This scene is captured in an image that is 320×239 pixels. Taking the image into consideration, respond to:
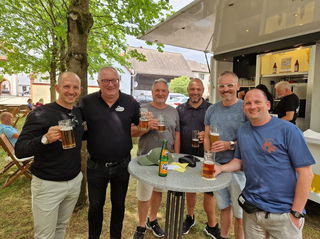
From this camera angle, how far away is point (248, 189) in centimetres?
174

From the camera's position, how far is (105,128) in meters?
2.21

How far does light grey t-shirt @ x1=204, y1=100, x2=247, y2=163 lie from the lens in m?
2.29

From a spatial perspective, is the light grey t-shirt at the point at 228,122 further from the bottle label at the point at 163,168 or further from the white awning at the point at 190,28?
the white awning at the point at 190,28

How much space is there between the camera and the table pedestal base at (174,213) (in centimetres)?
189

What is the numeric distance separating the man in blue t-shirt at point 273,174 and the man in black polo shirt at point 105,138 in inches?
48.1

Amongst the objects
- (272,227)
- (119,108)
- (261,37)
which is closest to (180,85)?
(261,37)

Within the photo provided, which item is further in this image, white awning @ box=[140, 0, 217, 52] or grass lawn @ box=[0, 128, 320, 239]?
white awning @ box=[140, 0, 217, 52]

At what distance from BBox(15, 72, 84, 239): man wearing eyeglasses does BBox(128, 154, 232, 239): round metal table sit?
57cm

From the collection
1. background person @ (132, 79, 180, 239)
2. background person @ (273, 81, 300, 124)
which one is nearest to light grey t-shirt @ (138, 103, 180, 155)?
background person @ (132, 79, 180, 239)

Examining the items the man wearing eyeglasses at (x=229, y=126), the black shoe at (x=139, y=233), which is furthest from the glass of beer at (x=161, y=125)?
the black shoe at (x=139, y=233)

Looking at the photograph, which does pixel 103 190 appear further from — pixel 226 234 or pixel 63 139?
pixel 226 234

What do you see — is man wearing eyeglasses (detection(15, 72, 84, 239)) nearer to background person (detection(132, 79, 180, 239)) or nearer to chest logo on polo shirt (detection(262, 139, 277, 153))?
background person (detection(132, 79, 180, 239))

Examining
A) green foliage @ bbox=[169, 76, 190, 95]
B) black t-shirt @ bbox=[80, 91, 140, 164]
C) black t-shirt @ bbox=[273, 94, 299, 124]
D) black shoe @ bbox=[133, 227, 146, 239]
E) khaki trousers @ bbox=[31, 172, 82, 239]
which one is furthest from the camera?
green foliage @ bbox=[169, 76, 190, 95]

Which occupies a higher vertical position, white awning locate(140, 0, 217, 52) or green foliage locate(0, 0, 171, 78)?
green foliage locate(0, 0, 171, 78)
